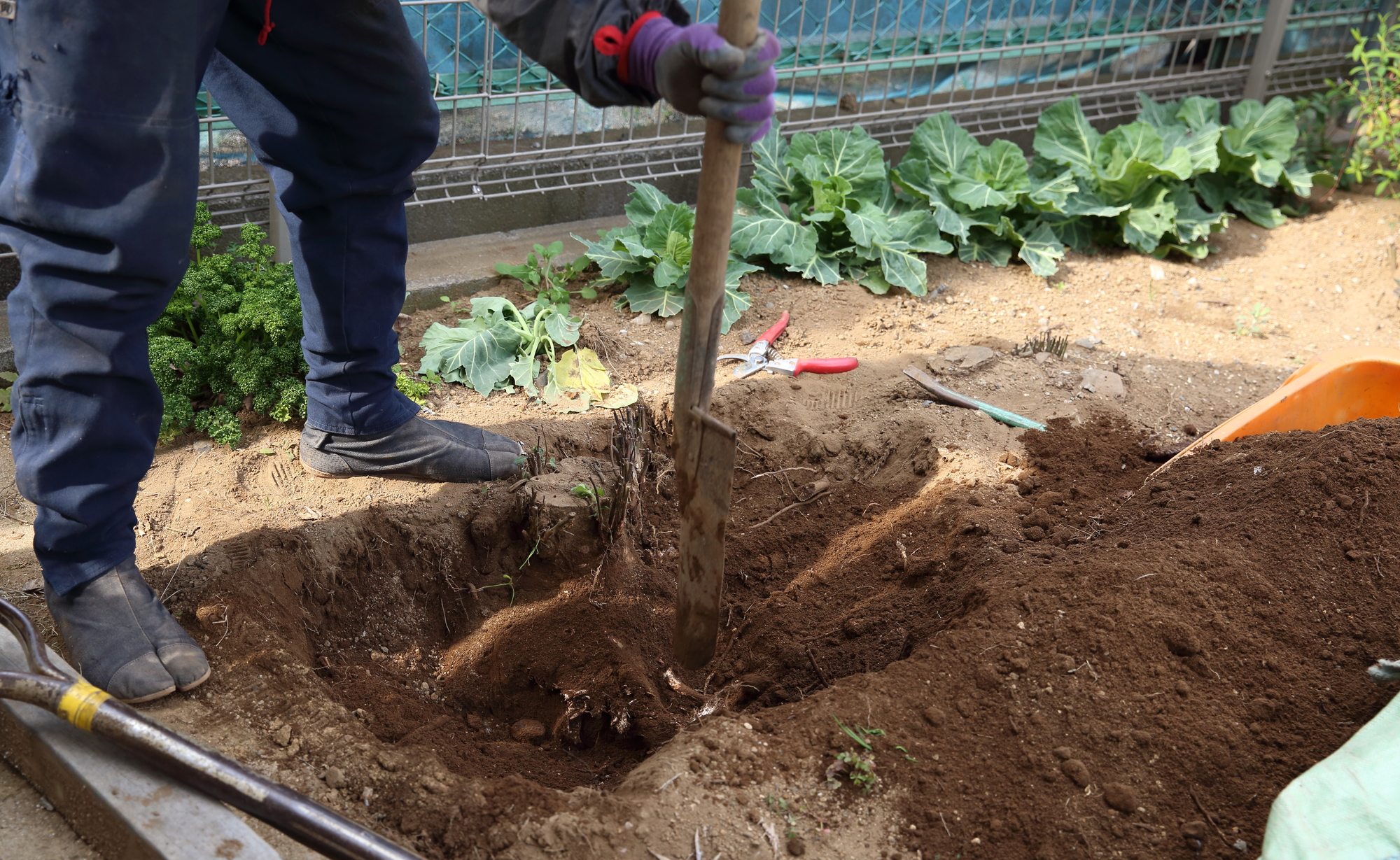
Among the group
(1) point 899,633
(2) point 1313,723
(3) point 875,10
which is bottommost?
(1) point 899,633

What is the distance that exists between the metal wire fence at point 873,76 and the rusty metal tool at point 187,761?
2218mm

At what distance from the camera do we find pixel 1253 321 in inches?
160

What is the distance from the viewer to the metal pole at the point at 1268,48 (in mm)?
5426

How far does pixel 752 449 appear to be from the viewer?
315 centimetres

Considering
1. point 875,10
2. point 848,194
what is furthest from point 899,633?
point 875,10

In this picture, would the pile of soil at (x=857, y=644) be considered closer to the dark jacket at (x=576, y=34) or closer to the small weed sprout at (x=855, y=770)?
the small weed sprout at (x=855, y=770)

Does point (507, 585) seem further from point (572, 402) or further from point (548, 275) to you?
point (548, 275)

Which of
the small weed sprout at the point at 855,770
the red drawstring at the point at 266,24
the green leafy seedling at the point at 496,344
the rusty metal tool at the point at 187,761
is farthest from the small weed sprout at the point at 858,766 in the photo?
the red drawstring at the point at 266,24

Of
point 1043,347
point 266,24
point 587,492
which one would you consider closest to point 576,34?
point 266,24

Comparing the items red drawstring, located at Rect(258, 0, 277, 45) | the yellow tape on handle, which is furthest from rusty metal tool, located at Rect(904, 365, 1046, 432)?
the yellow tape on handle

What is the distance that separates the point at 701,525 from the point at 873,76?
139 inches

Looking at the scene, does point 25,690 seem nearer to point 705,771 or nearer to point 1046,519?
point 705,771

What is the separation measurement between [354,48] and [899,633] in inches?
73.5

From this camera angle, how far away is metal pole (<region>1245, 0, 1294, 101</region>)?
5426 millimetres
